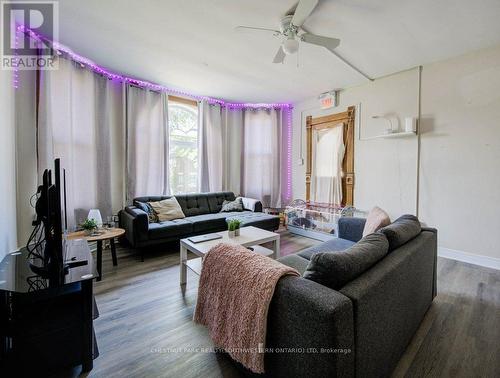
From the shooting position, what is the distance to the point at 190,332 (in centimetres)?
174

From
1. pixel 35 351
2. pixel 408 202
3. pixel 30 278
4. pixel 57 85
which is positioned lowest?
pixel 35 351

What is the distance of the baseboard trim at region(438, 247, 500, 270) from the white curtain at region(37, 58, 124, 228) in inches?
190

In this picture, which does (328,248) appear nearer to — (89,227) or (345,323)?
(345,323)

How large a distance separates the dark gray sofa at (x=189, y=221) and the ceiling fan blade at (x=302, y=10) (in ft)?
8.19

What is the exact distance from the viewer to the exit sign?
426 cm

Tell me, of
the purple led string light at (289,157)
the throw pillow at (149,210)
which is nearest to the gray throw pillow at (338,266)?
the throw pillow at (149,210)

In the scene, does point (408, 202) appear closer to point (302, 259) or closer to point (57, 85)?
point (302, 259)

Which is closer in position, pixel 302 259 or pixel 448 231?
pixel 302 259

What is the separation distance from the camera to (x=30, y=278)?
1.33m

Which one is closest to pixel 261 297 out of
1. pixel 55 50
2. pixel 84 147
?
pixel 84 147

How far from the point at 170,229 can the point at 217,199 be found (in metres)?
1.37

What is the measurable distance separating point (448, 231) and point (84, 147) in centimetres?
511

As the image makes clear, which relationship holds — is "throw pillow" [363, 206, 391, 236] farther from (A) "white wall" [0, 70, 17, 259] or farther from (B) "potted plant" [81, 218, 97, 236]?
(A) "white wall" [0, 70, 17, 259]

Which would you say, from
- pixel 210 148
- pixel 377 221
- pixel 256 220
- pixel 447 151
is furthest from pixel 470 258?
pixel 210 148
